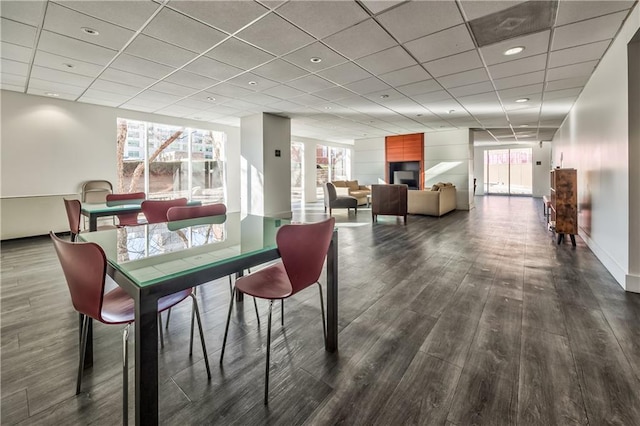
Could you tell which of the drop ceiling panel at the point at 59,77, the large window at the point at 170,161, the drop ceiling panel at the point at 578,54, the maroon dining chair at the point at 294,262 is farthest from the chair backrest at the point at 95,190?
the drop ceiling panel at the point at 578,54

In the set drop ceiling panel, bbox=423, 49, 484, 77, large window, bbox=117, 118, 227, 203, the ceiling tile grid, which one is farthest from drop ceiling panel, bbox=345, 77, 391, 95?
large window, bbox=117, 118, 227, 203

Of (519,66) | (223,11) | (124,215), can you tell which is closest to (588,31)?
(519,66)

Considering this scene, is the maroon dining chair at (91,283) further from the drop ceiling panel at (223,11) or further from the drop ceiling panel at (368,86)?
the drop ceiling panel at (368,86)

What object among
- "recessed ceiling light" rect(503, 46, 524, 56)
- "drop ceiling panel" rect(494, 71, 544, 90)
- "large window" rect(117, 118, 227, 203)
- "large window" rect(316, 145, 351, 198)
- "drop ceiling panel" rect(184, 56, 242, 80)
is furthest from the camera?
"large window" rect(316, 145, 351, 198)

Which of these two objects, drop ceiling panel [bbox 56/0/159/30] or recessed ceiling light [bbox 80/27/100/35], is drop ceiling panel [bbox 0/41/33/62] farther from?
drop ceiling panel [bbox 56/0/159/30]

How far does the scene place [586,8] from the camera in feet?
8.49

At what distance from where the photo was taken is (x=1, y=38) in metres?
3.17

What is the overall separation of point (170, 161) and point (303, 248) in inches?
293

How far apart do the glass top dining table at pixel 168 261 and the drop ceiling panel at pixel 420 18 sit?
85.7 inches

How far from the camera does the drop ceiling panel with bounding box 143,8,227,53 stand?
9.19ft

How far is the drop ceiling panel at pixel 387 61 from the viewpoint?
3.54m

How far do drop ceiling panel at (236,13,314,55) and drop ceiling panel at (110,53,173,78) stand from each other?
158cm

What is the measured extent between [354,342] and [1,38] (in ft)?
15.6

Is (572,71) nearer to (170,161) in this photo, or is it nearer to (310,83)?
(310,83)
